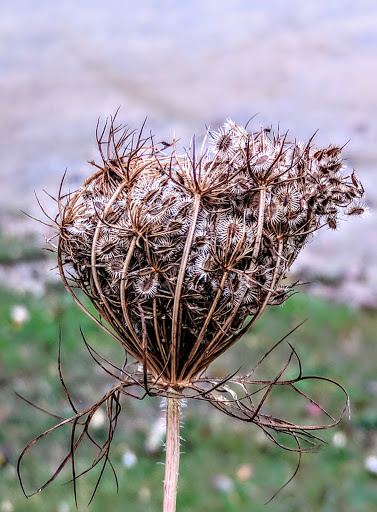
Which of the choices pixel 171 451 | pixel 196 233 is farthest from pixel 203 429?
pixel 196 233

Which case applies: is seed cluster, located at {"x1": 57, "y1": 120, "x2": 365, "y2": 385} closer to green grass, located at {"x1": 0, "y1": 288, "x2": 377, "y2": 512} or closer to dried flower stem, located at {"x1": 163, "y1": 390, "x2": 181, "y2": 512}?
dried flower stem, located at {"x1": 163, "y1": 390, "x2": 181, "y2": 512}

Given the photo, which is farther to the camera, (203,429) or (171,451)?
(203,429)

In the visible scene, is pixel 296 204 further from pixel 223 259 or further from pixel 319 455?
pixel 319 455

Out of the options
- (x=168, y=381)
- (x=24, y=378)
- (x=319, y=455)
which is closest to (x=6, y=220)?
(x=24, y=378)

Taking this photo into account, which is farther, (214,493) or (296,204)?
(214,493)

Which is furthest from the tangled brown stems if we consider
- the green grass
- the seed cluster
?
the green grass

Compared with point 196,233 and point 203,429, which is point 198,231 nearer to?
point 196,233

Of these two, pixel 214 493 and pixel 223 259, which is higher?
pixel 223 259
